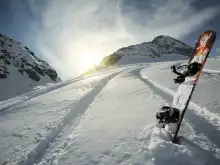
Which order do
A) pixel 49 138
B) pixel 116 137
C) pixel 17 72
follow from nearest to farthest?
pixel 116 137 < pixel 49 138 < pixel 17 72

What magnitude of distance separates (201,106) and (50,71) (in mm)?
66232

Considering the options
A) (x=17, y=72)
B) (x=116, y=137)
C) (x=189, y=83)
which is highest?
(x=17, y=72)

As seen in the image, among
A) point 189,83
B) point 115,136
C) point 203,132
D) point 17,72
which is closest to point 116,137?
point 115,136

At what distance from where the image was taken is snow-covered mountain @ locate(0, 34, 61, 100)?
1850 inches

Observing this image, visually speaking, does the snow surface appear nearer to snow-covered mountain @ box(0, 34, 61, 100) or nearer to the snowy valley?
the snowy valley

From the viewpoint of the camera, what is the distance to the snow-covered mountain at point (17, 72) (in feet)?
154

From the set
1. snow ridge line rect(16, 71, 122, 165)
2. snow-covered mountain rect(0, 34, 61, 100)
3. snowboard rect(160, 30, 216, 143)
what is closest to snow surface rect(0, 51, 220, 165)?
snow ridge line rect(16, 71, 122, 165)

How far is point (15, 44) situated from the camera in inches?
2744

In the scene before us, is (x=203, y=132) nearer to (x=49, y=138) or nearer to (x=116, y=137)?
(x=116, y=137)

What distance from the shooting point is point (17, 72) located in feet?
180

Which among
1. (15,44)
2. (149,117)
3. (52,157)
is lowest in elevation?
(52,157)

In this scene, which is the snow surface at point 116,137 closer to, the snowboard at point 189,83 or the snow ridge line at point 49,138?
the snow ridge line at point 49,138

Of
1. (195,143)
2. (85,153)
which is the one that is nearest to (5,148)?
(85,153)

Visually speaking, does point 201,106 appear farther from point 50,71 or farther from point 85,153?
point 50,71
